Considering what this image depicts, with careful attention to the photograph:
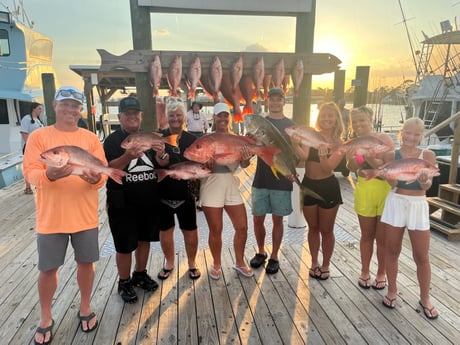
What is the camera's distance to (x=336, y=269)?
3.38 m

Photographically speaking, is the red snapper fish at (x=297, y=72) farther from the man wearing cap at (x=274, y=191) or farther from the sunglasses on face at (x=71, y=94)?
the sunglasses on face at (x=71, y=94)

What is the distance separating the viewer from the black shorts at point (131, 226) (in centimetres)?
266

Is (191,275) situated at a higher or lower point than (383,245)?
lower

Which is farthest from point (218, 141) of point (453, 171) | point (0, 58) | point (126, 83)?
point (0, 58)

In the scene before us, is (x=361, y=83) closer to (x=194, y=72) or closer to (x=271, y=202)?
(x=271, y=202)

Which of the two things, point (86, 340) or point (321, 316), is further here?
point (321, 316)

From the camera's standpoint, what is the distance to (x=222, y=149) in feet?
7.75

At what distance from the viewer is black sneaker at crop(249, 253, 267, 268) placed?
3.41 metres

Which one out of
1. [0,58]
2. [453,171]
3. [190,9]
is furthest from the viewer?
[0,58]

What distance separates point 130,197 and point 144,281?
935 mm

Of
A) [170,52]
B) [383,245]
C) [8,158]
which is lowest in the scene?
[8,158]

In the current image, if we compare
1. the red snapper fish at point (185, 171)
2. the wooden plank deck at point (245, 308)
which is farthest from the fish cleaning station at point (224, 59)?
the wooden plank deck at point (245, 308)

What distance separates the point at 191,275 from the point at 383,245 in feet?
A: 6.41

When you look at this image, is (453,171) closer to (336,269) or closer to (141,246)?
(336,269)
